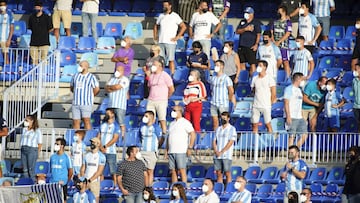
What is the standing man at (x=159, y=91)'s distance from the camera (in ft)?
95.9

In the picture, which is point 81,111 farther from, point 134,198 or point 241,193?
point 241,193

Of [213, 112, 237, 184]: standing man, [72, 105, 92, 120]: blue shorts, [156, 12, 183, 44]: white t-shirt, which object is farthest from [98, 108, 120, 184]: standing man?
[156, 12, 183, 44]: white t-shirt

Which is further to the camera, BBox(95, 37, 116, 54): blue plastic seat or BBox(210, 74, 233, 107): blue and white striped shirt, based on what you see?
BBox(95, 37, 116, 54): blue plastic seat

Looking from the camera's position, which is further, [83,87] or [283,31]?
[283,31]

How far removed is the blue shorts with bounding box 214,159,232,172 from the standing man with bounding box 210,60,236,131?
4.50 ft

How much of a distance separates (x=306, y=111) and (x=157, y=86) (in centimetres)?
283

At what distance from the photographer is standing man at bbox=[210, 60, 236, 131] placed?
29.3 metres

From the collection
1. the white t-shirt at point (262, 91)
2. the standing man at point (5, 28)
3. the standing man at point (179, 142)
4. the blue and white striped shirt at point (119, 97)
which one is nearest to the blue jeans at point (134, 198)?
the standing man at point (179, 142)

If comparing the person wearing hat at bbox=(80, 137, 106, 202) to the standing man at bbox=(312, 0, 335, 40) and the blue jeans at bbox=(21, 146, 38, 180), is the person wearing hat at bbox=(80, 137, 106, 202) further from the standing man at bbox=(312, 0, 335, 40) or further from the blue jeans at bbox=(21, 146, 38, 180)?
the standing man at bbox=(312, 0, 335, 40)

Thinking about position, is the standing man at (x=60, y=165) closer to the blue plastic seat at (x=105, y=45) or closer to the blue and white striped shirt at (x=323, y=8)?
the blue plastic seat at (x=105, y=45)

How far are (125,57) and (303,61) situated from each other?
347 cm

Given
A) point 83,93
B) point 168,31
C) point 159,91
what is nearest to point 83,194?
point 83,93

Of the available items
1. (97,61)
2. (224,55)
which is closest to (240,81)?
(224,55)

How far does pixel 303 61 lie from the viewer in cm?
3069
